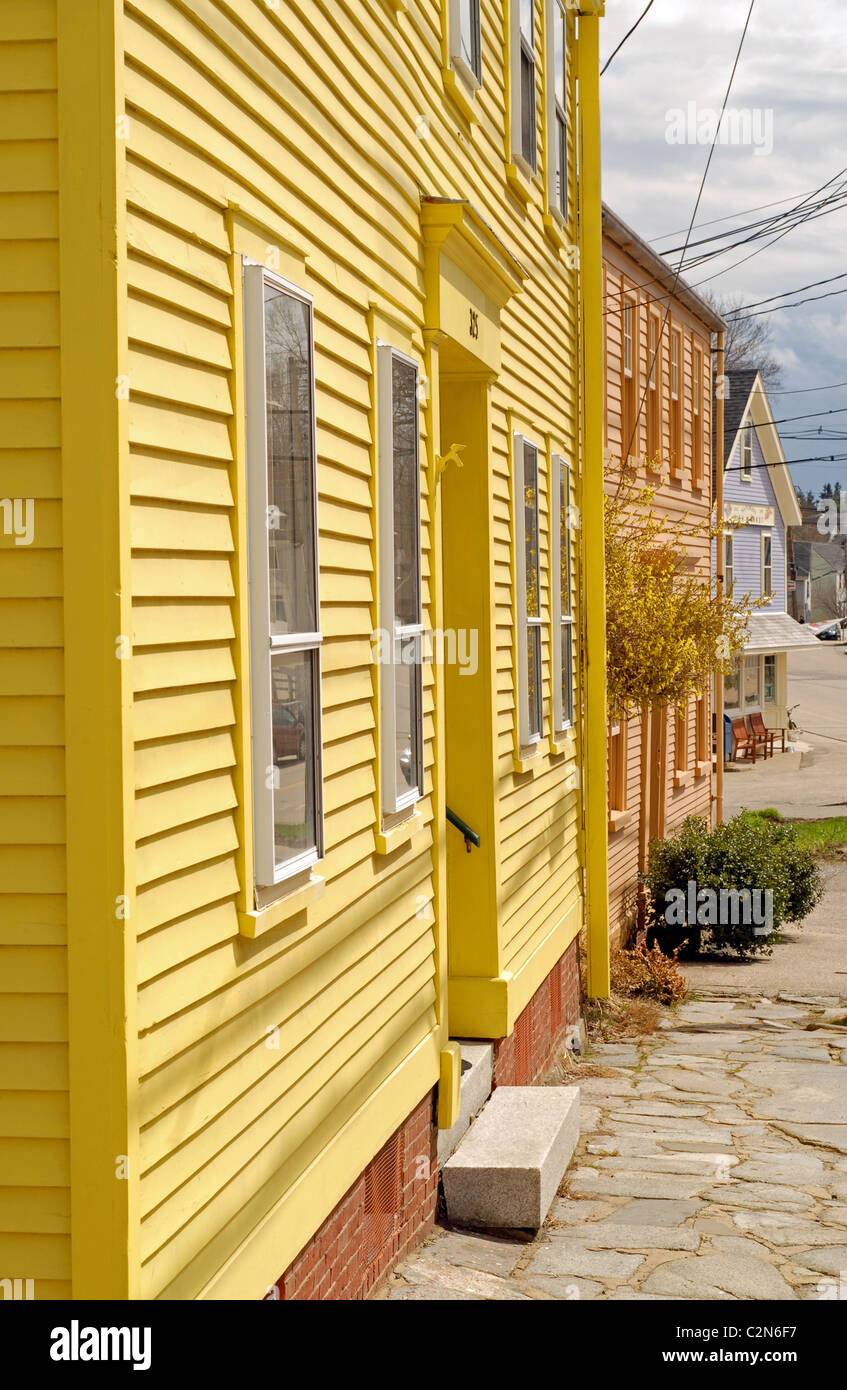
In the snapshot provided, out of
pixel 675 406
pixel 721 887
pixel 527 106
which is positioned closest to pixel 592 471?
pixel 527 106

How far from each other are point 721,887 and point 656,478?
552 centimetres

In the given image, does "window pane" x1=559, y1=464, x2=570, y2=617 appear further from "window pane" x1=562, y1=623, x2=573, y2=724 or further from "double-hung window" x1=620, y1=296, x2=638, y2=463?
"double-hung window" x1=620, y1=296, x2=638, y2=463

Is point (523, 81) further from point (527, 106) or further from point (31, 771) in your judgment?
point (31, 771)

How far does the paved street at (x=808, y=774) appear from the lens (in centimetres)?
2961

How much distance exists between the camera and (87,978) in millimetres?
3049

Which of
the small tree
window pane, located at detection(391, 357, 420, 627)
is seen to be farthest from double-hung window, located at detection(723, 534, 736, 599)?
window pane, located at detection(391, 357, 420, 627)

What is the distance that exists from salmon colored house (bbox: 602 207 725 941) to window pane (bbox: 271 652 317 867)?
10939 mm

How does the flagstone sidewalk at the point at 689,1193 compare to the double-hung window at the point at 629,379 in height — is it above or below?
below

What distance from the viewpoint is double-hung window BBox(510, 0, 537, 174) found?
8727 mm

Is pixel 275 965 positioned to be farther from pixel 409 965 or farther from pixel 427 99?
pixel 427 99

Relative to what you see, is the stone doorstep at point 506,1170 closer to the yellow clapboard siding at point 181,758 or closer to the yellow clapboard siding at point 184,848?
the yellow clapboard siding at point 184,848

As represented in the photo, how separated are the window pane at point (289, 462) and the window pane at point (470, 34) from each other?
11.5 ft

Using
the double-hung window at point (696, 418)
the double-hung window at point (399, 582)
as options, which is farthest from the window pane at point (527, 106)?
the double-hung window at point (696, 418)
